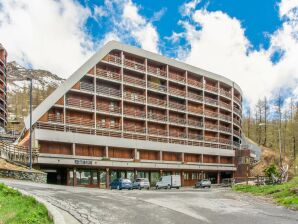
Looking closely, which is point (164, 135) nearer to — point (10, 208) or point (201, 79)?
point (201, 79)

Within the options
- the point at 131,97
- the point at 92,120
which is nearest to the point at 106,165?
the point at 92,120

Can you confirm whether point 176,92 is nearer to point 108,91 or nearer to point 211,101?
point 211,101

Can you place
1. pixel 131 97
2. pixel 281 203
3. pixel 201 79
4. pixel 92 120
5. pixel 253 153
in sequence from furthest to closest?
pixel 253 153
pixel 201 79
pixel 131 97
pixel 92 120
pixel 281 203


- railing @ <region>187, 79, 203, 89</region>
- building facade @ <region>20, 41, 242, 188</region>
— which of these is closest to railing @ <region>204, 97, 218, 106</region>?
building facade @ <region>20, 41, 242, 188</region>

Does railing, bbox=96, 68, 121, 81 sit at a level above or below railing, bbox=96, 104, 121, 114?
above

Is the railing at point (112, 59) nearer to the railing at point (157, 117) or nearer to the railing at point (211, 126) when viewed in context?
the railing at point (157, 117)

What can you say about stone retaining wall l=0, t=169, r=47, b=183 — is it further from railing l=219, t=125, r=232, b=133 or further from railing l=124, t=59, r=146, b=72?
railing l=219, t=125, r=232, b=133

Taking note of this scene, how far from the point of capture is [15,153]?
134 ft

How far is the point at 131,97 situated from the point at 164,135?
9784 mm

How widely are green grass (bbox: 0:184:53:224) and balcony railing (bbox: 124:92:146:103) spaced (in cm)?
4591

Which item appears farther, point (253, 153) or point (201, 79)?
point (253, 153)

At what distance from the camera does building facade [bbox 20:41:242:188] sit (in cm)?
5275

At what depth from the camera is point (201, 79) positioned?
7688cm

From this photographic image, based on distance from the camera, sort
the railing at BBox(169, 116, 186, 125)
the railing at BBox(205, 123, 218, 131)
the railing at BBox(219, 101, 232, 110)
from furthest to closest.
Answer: the railing at BBox(219, 101, 232, 110)
the railing at BBox(205, 123, 218, 131)
the railing at BBox(169, 116, 186, 125)
